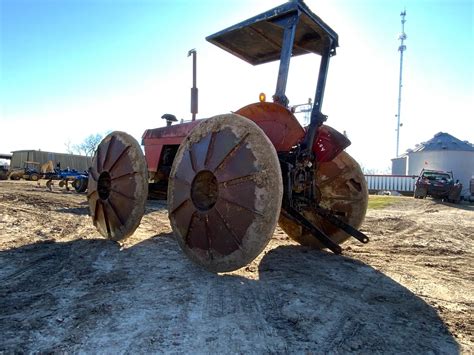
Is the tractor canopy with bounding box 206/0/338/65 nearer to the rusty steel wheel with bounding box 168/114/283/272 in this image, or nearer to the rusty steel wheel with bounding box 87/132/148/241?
the rusty steel wheel with bounding box 168/114/283/272

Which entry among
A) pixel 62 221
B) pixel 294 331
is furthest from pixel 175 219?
pixel 62 221

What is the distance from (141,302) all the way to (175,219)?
3.79ft

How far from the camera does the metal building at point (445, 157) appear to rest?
29500mm

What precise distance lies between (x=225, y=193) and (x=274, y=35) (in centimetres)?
255

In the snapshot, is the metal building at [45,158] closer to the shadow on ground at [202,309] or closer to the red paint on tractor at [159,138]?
the red paint on tractor at [159,138]

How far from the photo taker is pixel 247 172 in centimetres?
335

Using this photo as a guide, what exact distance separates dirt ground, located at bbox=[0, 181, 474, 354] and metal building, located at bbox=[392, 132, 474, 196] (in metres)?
27.2

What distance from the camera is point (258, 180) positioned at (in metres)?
3.28

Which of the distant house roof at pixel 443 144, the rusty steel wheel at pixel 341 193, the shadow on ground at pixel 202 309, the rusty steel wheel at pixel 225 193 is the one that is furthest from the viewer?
the distant house roof at pixel 443 144

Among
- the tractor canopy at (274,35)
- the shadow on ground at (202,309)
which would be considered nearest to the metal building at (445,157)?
the tractor canopy at (274,35)

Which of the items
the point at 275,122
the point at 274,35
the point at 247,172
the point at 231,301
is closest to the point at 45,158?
the point at 274,35

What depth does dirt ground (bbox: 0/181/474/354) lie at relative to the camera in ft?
7.77

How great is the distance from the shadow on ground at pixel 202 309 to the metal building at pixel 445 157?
2809cm

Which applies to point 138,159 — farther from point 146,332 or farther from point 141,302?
point 146,332
